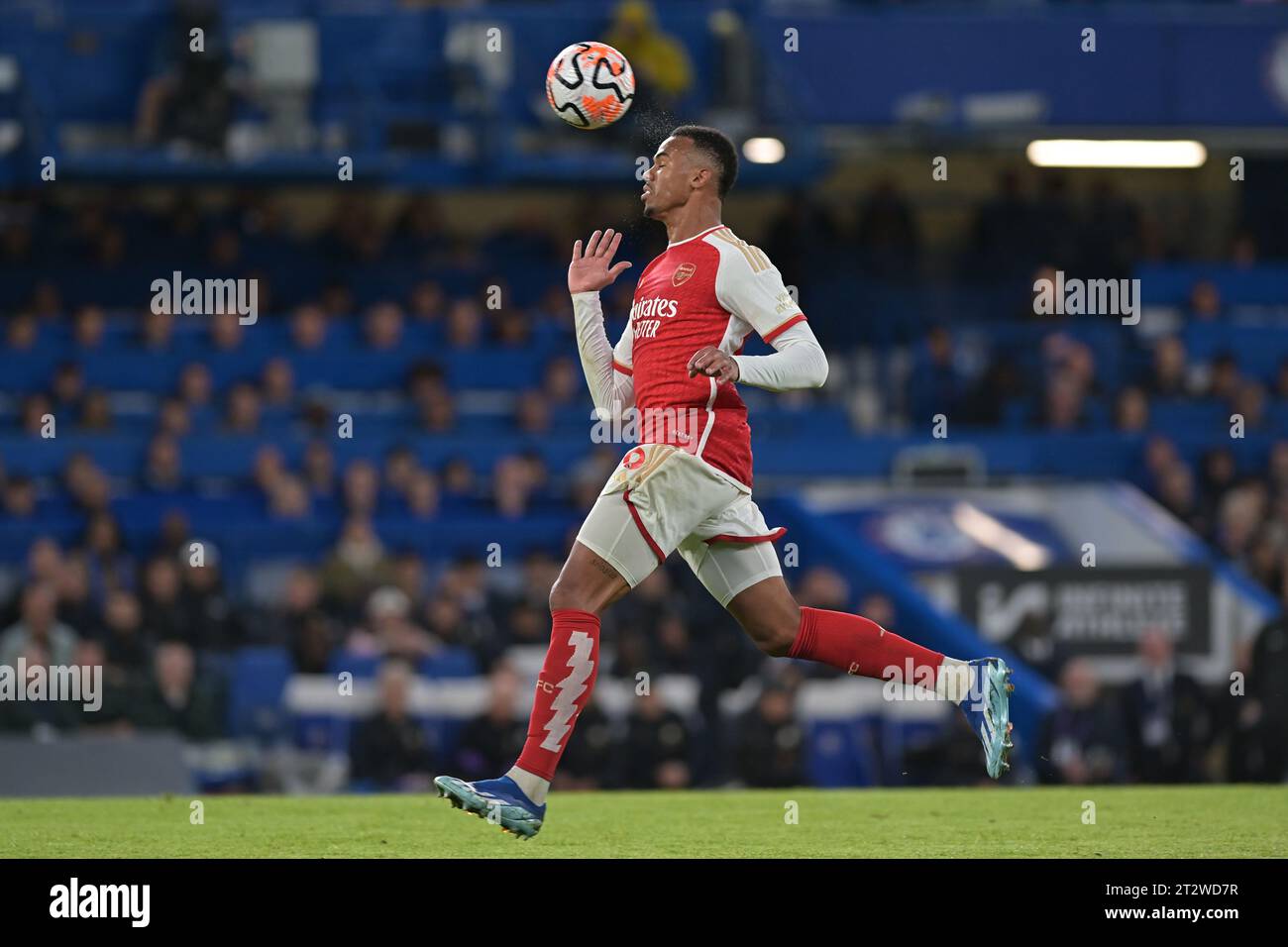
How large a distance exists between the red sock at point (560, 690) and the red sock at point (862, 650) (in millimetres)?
854

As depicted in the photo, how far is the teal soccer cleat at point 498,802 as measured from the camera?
21.3ft

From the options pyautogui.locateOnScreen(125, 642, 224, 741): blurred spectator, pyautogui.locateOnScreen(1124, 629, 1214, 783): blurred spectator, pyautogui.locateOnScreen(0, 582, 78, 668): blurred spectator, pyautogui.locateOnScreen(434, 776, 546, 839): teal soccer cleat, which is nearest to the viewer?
pyautogui.locateOnScreen(434, 776, 546, 839): teal soccer cleat

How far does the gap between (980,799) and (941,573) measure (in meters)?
6.89

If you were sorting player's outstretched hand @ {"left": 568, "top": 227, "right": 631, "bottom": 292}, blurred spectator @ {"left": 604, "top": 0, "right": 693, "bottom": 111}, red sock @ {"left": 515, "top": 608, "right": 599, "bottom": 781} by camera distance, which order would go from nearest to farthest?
1. red sock @ {"left": 515, "top": 608, "right": 599, "bottom": 781}
2. player's outstretched hand @ {"left": 568, "top": 227, "right": 631, "bottom": 292}
3. blurred spectator @ {"left": 604, "top": 0, "right": 693, "bottom": 111}

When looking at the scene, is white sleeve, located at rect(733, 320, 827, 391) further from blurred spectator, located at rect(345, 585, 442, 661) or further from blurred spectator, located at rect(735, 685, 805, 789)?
blurred spectator, located at rect(345, 585, 442, 661)

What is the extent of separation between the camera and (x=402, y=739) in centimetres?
1218

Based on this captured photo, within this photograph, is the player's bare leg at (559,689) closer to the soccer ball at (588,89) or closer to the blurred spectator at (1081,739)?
the soccer ball at (588,89)

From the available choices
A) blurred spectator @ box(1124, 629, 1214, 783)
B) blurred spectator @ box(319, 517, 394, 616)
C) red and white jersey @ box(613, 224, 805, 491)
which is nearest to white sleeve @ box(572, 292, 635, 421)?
red and white jersey @ box(613, 224, 805, 491)

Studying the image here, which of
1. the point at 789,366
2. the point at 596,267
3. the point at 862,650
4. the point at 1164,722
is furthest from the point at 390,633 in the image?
the point at 789,366

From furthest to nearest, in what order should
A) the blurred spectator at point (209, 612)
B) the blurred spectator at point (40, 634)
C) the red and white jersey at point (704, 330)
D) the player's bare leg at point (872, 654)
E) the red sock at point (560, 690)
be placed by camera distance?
the blurred spectator at point (209, 612), the blurred spectator at point (40, 634), the player's bare leg at point (872, 654), the red and white jersey at point (704, 330), the red sock at point (560, 690)

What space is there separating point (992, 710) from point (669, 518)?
1.47 metres

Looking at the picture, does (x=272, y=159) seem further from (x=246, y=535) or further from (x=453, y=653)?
(x=453, y=653)

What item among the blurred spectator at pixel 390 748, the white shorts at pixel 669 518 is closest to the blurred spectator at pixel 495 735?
the blurred spectator at pixel 390 748

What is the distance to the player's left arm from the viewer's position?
6754 millimetres
